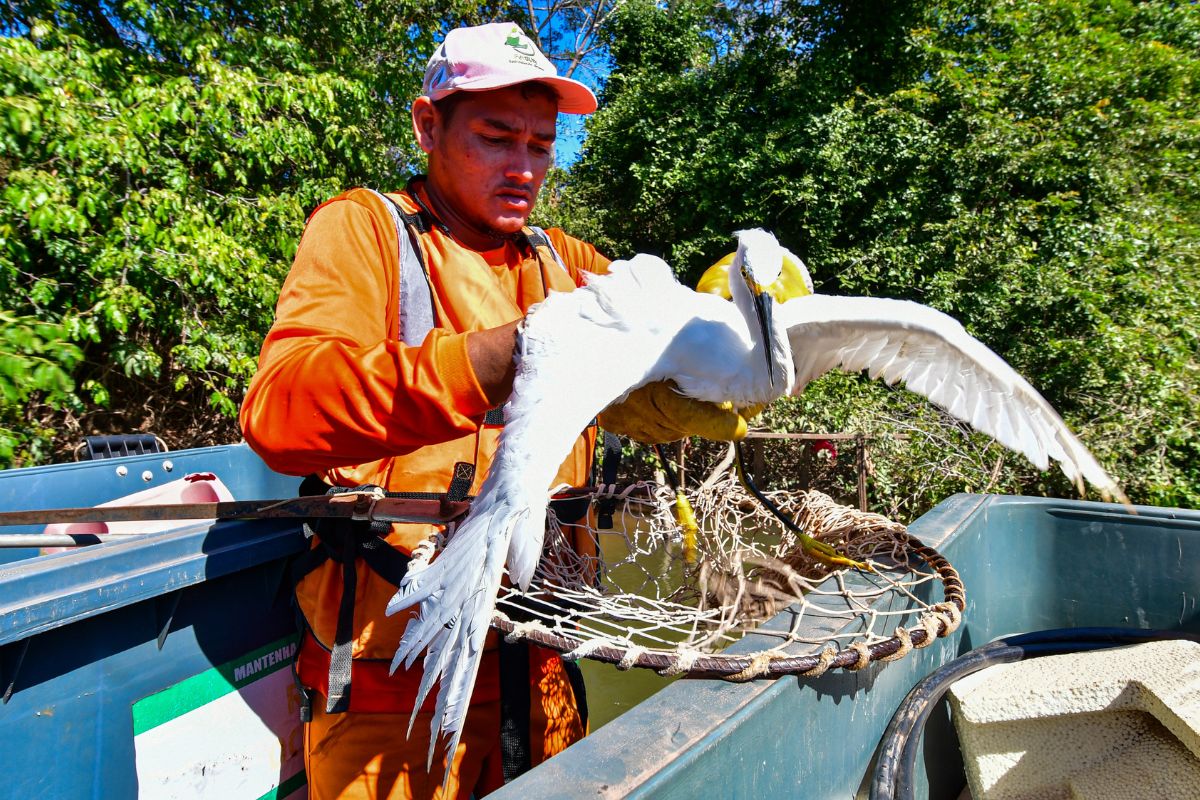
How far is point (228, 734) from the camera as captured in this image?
1.39 metres

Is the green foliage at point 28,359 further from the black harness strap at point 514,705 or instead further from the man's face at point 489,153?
the black harness strap at point 514,705

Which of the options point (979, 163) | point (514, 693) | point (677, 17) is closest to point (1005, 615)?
point (514, 693)

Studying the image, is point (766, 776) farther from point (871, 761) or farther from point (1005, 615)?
point (1005, 615)

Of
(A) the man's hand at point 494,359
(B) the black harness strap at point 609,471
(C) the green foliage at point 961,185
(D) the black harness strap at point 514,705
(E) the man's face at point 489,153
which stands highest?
(C) the green foliage at point 961,185

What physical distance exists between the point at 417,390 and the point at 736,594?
86cm

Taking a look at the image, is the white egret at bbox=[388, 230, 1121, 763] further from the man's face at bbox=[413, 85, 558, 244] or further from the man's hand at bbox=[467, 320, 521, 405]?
the man's face at bbox=[413, 85, 558, 244]

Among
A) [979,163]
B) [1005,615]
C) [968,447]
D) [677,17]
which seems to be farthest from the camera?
[677,17]

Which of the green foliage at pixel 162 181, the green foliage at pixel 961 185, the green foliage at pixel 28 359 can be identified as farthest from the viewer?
the green foliage at pixel 961 185

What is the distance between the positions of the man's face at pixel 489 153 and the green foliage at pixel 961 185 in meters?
4.05

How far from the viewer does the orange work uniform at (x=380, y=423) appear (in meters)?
0.94

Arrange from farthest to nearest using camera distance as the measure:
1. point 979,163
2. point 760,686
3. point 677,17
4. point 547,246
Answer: point 677,17 < point 979,163 < point 547,246 < point 760,686

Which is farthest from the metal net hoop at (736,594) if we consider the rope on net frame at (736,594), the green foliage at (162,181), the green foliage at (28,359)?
the green foliage at (162,181)

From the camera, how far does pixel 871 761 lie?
52.9 inches

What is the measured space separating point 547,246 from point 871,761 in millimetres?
1354
